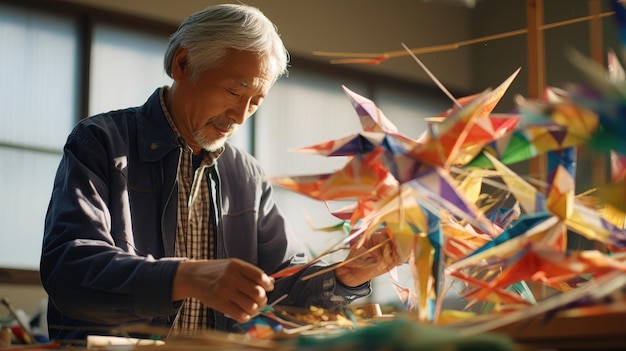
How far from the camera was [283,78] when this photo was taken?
5.30m

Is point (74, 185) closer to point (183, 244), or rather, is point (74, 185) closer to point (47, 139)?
point (183, 244)

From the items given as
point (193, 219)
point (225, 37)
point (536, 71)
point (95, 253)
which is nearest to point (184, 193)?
point (193, 219)

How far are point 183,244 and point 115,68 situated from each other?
3.09 meters

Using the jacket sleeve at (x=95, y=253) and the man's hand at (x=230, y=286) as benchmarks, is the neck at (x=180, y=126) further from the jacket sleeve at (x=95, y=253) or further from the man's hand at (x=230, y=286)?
the man's hand at (x=230, y=286)

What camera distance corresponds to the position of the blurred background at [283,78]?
14.3 feet

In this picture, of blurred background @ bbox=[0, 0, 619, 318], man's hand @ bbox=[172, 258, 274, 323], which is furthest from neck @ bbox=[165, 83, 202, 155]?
blurred background @ bbox=[0, 0, 619, 318]

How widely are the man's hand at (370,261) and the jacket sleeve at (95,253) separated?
Answer: 27cm

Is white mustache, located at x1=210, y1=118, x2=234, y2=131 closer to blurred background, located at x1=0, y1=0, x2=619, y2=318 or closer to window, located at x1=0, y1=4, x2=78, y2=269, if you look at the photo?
blurred background, located at x1=0, y1=0, x2=619, y2=318

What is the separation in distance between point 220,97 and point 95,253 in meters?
0.51

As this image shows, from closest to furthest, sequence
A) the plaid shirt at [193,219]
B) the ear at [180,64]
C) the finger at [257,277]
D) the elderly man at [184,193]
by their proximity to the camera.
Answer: the finger at [257,277], the elderly man at [184,193], the plaid shirt at [193,219], the ear at [180,64]

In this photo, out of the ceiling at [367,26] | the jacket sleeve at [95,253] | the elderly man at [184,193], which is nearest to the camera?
the jacket sleeve at [95,253]

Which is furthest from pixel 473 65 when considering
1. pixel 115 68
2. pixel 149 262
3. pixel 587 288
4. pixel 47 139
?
pixel 587 288

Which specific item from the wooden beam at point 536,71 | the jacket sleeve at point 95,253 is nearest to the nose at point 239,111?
the jacket sleeve at point 95,253

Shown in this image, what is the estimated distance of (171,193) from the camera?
1697mm
